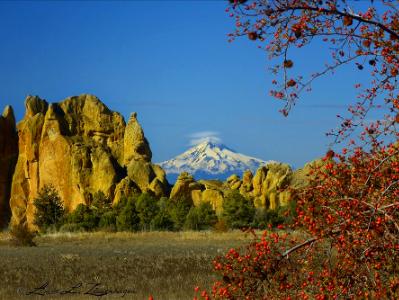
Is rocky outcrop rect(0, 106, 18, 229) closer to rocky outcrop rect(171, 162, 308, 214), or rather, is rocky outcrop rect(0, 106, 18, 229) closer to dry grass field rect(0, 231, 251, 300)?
rocky outcrop rect(171, 162, 308, 214)

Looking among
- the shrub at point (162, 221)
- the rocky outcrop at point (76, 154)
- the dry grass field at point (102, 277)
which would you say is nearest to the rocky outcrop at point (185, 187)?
the rocky outcrop at point (76, 154)

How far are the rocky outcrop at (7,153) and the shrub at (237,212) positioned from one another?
61569 millimetres

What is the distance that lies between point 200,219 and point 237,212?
430 centimetres

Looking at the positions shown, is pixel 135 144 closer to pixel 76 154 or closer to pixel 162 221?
pixel 76 154

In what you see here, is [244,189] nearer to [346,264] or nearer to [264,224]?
[264,224]

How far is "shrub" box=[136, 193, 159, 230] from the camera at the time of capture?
7175cm

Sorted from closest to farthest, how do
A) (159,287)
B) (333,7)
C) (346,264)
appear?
(333,7)
(346,264)
(159,287)

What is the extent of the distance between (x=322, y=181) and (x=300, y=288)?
4.60 ft

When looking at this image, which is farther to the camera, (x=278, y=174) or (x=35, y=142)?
(x=35, y=142)

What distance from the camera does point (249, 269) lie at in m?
7.33

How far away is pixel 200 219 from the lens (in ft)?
237

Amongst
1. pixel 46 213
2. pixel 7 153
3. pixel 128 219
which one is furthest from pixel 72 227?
pixel 7 153

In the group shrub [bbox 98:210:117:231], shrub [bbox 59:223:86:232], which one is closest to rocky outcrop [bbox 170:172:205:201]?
shrub [bbox 98:210:117:231]

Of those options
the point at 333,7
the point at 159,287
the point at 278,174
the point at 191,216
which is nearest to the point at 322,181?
the point at 333,7
